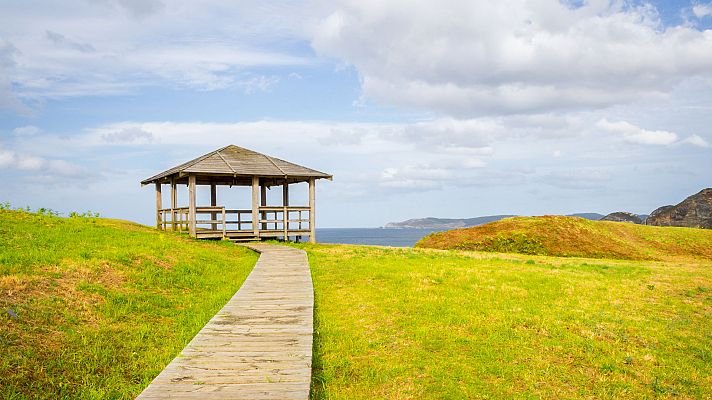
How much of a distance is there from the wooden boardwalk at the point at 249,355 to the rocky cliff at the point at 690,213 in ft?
153

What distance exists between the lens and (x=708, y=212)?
4575 centimetres

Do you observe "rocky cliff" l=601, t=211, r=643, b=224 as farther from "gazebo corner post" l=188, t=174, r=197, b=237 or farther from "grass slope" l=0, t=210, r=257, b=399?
"grass slope" l=0, t=210, r=257, b=399

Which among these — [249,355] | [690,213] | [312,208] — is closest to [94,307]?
[249,355]

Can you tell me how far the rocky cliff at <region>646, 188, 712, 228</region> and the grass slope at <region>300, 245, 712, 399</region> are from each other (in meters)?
34.7

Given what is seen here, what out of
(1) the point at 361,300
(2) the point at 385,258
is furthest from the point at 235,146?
(1) the point at 361,300

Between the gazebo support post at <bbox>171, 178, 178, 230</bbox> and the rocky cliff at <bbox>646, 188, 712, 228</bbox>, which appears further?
the rocky cliff at <bbox>646, 188, 712, 228</bbox>

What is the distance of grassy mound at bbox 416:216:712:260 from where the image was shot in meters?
30.1

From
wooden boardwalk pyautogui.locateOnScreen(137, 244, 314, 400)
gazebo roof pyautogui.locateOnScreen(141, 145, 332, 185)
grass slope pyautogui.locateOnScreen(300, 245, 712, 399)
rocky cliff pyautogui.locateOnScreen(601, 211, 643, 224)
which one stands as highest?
gazebo roof pyautogui.locateOnScreen(141, 145, 332, 185)

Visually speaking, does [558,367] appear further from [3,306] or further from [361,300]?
[3,306]

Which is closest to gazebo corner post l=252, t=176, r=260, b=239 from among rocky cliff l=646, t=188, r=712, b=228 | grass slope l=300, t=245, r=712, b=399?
grass slope l=300, t=245, r=712, b=399

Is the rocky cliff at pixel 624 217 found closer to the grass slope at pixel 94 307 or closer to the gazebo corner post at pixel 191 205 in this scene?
the gazebo corner post at pixel 191 205

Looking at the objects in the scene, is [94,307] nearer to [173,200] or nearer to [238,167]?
[238,167]

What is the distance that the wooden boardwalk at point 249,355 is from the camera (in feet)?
20.3

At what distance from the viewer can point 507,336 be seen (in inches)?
389
